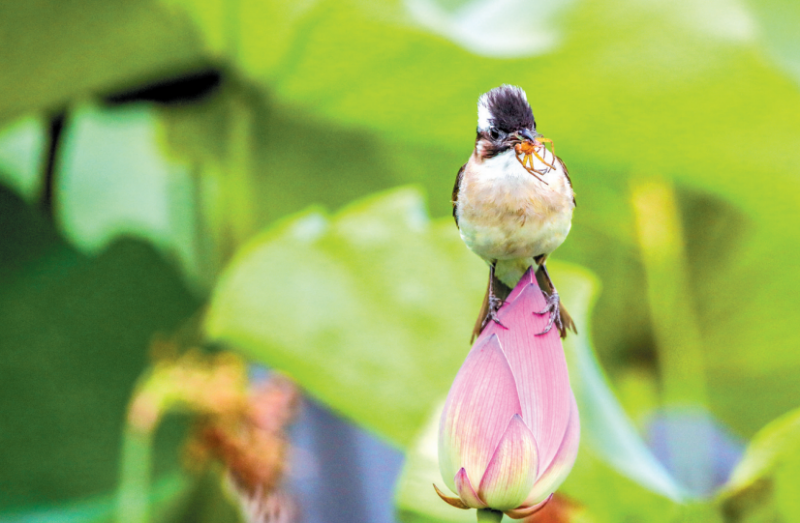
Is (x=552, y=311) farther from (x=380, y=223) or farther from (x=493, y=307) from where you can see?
(x=380, y=223)

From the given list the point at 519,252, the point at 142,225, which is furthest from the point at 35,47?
the point at 519,252

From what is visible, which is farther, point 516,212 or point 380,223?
point 380,223

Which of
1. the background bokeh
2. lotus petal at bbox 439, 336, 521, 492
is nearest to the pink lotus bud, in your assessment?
lotus petal at bbox 439, 336, 521, 492

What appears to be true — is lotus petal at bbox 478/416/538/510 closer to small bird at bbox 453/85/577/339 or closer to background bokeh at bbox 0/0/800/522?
small bird at bbox 453/85/577/339

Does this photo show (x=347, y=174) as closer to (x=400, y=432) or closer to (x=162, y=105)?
(x=162, y=105)

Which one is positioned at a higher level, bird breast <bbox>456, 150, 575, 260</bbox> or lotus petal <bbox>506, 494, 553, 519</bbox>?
bird breast <bbox>456, 150, 575, 260</bbox>

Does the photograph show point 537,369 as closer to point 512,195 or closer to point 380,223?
point 512,195

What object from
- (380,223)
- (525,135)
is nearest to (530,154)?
(525,135)
